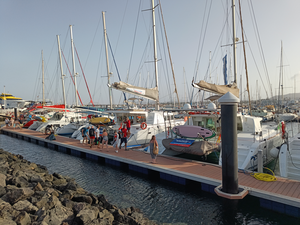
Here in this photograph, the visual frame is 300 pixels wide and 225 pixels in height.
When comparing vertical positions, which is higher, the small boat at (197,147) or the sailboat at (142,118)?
the sailboat at (142,118)

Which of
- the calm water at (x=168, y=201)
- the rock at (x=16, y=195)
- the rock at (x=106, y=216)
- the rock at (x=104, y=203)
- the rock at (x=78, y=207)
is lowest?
the calm water at (x=168, y=201)

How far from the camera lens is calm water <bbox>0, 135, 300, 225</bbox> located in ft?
20.1

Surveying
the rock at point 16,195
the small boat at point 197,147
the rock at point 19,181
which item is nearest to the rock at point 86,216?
the rock at point 16,195

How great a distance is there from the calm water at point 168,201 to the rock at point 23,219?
9.77 feet

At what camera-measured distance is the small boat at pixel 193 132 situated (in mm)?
9931

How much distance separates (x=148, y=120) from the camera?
15516 mm

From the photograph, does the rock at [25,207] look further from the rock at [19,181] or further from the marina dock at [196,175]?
the marina dock at [196,175]

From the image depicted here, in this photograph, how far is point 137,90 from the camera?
14.8 metres

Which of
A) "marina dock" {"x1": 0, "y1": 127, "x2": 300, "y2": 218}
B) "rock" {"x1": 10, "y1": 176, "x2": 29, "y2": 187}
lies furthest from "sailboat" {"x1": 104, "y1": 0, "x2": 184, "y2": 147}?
"rock" {"x1": 10, "y1": 176, "x2": 29, "y2": 187}

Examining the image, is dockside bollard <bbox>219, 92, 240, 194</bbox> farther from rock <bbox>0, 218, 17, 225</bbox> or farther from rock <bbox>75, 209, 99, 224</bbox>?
rock <bbox>0, 218, 17, 225</bbox>

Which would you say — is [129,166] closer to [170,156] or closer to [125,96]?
[170,156]

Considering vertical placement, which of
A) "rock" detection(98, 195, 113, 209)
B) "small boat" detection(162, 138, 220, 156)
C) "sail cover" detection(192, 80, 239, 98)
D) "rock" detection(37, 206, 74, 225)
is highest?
"sail cover" detection(192, 80, 239, 98)

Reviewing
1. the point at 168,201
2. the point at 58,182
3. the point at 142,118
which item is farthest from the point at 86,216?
the point at 142,118

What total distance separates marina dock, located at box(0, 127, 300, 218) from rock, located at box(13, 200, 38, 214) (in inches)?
190
